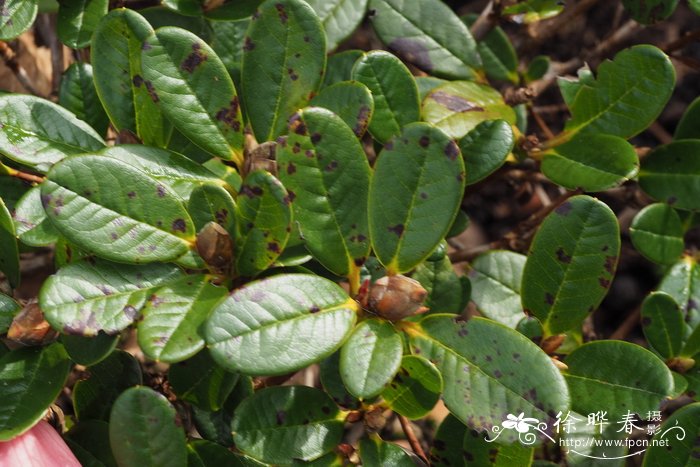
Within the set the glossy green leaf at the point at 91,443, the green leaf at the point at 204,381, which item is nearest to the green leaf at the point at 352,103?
the green leaf at the point at 204,381

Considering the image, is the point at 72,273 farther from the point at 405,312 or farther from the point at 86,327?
the point at 405,312

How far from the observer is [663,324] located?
1222 millimetres

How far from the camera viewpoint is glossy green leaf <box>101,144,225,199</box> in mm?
1011

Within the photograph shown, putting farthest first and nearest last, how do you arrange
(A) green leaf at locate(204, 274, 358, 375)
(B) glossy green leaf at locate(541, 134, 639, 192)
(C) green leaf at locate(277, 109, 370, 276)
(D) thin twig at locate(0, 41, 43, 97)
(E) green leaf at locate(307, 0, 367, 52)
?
(D) thin twig at locate(0, 41, 43, 97), (E) green leaf at locate(307, 0, 367, 52), (B) glossy green leaf at locate(541, 134, 639, 192), (C) green leaf at locate(277, 109, 370, 276), (A) green leaf at locate(204, 274, 358, 375)

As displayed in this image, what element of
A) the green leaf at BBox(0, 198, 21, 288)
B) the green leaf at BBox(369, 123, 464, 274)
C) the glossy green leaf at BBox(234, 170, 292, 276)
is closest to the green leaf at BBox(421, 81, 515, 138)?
the green leaf at BBox(369, 123, 464, 274)

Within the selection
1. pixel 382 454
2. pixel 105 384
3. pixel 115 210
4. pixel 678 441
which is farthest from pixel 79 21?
pixel 678 441

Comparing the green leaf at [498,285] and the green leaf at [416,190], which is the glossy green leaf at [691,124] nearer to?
the green leaf at [498,285]

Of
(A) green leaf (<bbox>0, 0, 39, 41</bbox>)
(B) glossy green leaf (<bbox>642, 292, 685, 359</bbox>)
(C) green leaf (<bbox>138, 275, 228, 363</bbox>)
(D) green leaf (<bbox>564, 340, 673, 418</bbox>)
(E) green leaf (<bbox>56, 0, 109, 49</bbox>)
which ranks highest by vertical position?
(A) green leaf (<bbox>0, 0, 39, 41</bbox>)

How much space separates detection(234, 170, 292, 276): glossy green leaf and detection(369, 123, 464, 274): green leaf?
0.40 ft

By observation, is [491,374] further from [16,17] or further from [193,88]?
[16,17]

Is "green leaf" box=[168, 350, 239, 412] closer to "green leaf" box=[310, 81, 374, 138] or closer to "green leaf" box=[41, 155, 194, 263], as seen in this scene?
"green leaf" box=[41, 155, 194, 263]

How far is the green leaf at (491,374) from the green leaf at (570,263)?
191mm

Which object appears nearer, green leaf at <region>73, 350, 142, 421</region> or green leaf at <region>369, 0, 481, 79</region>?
green leaf at <region>73, 350, 142, 421</region>

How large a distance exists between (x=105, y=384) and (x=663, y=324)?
846 millimetres
